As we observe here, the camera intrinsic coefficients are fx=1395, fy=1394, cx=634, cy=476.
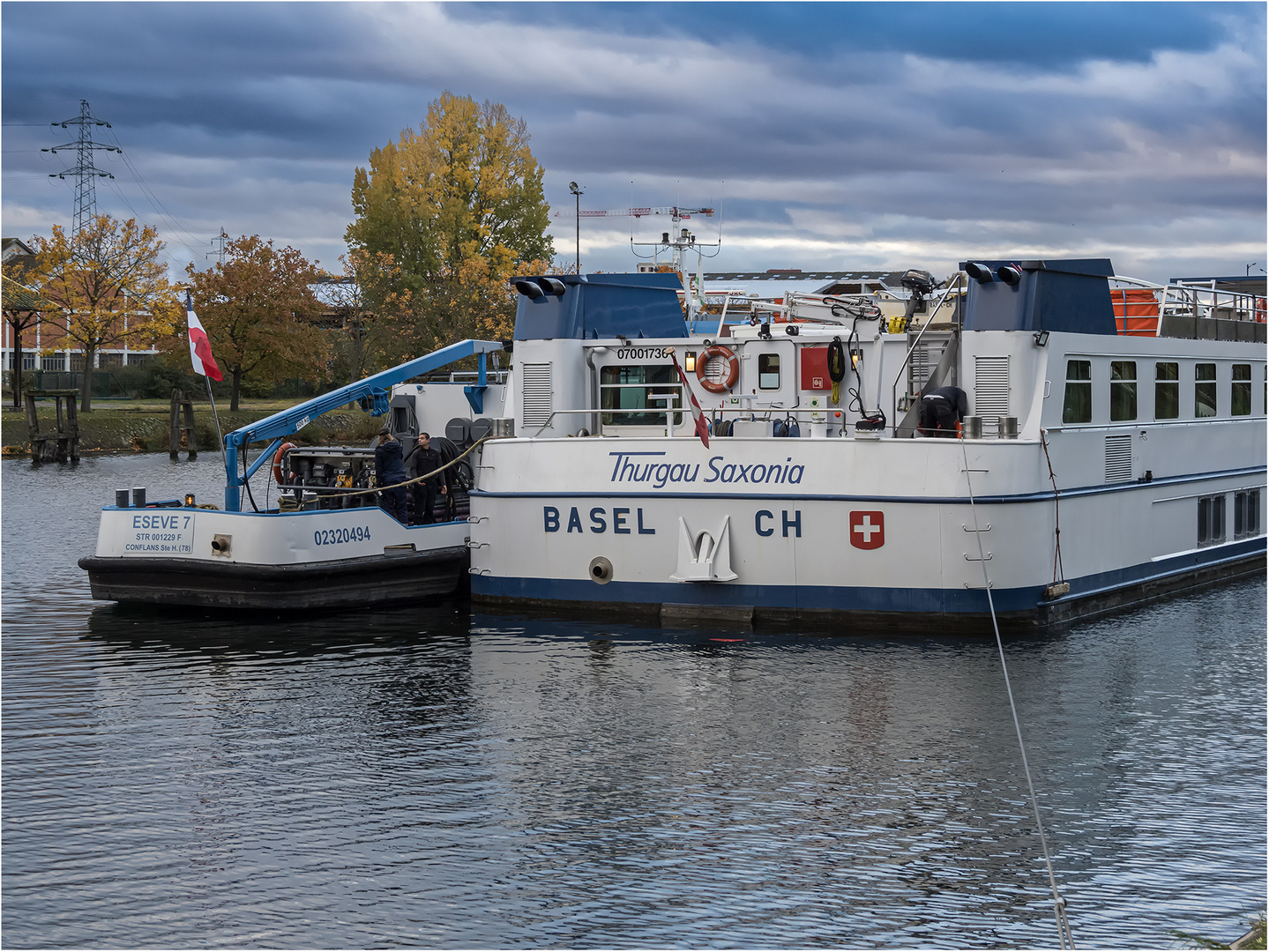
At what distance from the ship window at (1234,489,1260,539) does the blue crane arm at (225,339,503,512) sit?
39.7 ft

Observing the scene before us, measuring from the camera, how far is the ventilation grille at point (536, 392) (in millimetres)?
19062

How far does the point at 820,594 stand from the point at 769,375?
388 centimetres

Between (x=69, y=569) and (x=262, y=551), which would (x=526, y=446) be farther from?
(x=69, y=569)

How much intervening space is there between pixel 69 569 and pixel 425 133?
42.1 m

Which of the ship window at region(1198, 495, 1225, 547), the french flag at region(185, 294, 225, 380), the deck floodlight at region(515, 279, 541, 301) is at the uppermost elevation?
the deck floodlight at region(515, 279, 541, 301)

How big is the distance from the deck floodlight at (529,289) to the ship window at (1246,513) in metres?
11.4

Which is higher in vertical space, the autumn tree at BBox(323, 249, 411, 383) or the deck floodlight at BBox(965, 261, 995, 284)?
the autumn tree at BBox(323, 249, 411, 383)

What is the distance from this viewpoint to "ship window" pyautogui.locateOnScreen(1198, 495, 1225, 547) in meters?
20.7

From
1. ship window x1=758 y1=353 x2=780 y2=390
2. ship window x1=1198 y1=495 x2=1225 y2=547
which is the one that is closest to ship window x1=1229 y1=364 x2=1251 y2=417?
ship window x1=1198 y1=495 x2=1225 y2=547

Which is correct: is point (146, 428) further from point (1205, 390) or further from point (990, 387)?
point (990, 387)

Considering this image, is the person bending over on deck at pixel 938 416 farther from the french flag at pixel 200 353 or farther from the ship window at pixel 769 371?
the french flag at pixel 200 353

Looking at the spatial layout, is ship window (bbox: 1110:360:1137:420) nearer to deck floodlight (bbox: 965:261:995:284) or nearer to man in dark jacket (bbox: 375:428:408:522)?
deck floodlight (bbox: 965:261:995:284)

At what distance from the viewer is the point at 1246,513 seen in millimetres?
22266

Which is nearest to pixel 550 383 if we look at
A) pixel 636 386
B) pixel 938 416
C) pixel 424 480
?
pixel 636 386
